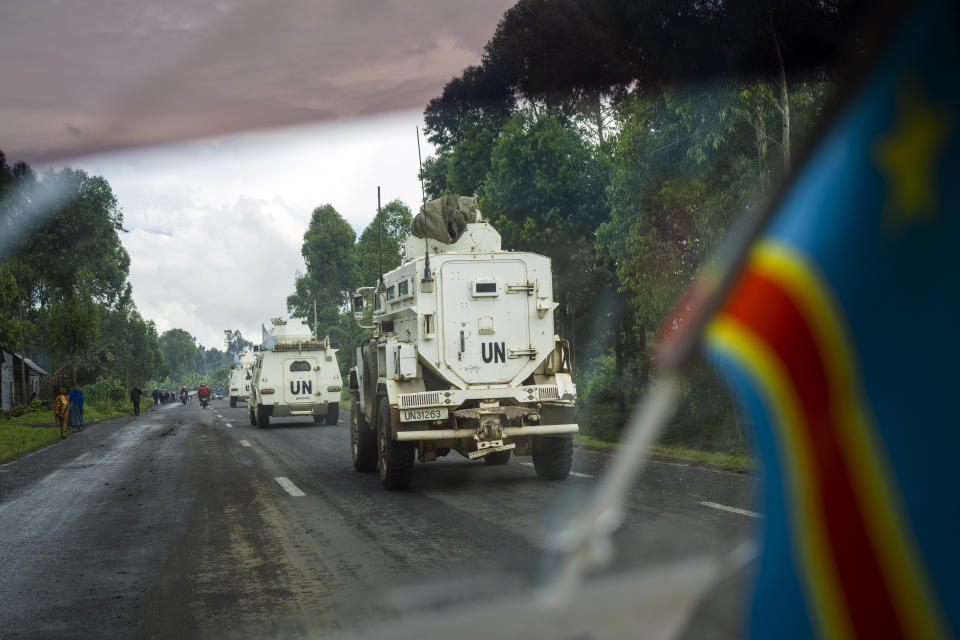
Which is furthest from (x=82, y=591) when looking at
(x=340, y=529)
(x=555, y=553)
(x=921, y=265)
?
(x=921, y=265)

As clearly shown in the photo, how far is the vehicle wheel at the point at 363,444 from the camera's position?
12.6 m

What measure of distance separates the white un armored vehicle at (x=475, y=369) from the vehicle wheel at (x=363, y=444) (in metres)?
1.28

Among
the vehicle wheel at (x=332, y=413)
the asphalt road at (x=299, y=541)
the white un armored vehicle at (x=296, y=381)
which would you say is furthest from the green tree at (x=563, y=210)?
the asphalt road at (x=299, y=541)

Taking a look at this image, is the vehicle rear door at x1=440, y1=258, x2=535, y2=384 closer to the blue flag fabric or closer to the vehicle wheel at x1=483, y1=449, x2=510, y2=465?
the vehicle wheel at x1=483, y1=449, x2=510, y2=465

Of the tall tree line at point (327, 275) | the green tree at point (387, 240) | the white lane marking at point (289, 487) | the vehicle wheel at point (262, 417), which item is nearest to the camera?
the white lane marking at point (289, 487)

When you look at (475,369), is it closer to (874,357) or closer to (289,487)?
(289,487)

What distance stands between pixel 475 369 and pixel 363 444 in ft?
9.07

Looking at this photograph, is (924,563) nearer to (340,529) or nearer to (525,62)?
(340,529)

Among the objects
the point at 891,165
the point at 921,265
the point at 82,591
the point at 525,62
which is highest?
the point at 525,62

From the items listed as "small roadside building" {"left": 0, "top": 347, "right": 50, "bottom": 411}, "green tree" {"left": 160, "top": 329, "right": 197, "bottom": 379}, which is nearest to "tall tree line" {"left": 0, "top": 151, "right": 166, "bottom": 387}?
"small roadside building" {"left": 0, "top": 347, "right": 50, "bottom": 411}

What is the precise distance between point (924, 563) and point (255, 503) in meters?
Result: 9.66

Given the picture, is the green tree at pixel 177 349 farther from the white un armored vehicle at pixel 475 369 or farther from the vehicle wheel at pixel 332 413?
the white un armored vehicle at pixel 475 369

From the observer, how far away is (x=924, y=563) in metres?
1.02

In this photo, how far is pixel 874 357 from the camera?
1.06 m
